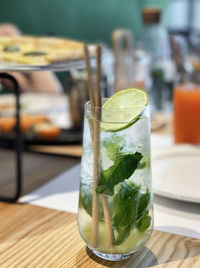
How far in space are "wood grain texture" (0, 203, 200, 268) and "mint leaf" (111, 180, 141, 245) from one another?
0.06 meters

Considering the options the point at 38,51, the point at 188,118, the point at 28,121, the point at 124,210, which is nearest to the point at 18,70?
the point at 38,51

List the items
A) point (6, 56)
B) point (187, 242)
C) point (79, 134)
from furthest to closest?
1. point (79, 134)
2. point (6, 56)
3. point (187, 242)

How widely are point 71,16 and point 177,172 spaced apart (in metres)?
4.11

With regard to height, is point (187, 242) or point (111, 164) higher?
point (111, 164)

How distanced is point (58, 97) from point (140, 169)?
1248mm

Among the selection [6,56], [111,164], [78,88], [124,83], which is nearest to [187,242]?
[111,164]

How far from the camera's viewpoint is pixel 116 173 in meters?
0.52

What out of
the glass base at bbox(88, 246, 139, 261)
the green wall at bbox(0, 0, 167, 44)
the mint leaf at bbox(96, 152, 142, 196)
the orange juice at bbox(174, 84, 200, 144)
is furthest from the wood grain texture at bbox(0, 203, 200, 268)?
the green wall at bbox(0, 0, 167, 44)

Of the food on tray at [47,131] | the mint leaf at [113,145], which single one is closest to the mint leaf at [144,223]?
the mint leaf at [113,145]

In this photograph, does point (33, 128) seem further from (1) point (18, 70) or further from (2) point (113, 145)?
(2) point (113, 145)

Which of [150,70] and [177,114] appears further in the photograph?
[150,70]

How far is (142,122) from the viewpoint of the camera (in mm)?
545

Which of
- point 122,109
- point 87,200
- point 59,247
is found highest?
point 122,109

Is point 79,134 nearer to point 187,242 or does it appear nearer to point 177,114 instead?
point 177,114
